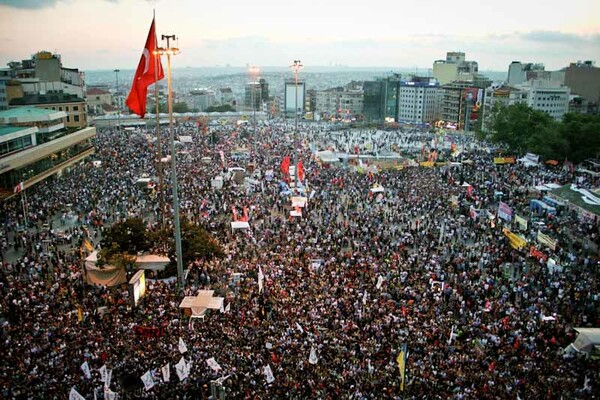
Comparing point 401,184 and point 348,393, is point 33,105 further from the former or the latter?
point 348,393

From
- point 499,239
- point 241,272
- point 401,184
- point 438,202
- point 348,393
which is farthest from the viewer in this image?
point 401,184

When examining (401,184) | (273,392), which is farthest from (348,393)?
(401,184)

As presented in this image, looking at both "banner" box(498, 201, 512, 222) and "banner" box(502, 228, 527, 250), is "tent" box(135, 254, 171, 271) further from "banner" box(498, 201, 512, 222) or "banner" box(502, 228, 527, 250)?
"banner" box(498, 201, 512, 222)

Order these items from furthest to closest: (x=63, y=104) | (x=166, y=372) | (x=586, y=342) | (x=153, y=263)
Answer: (x=63, y=104) → (x=153, y=263) → (x=586, y=342) → (x=166, y=372)

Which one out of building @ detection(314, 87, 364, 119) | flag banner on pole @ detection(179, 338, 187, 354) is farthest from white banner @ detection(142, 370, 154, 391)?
building @ detection(314, 87, 364, 119)

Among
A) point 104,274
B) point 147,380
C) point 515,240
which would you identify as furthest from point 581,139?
point 147,380

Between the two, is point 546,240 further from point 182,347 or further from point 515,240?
point 182,347
